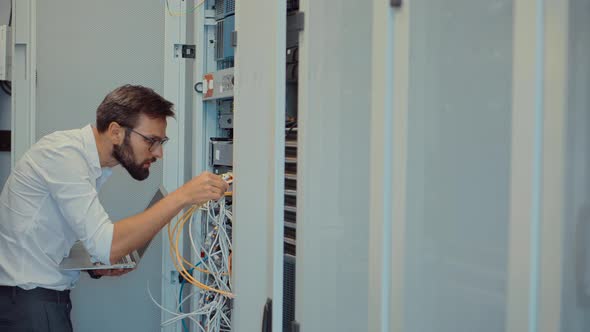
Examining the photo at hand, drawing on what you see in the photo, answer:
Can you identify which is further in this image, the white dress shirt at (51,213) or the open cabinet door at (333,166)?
the white dress shirt at (51,213)

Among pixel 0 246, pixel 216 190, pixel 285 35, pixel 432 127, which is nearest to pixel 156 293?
pixel 0 246

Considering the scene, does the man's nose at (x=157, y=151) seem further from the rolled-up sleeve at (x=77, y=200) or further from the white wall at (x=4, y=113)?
the white wall at (x=4, y=113)

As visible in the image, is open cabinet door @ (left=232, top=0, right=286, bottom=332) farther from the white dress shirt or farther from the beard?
the beard

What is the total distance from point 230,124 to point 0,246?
0.95m

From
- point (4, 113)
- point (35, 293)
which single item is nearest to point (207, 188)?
point (35, 293)

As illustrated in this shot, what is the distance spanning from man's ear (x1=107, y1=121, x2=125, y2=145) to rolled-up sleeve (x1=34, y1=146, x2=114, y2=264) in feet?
0.73

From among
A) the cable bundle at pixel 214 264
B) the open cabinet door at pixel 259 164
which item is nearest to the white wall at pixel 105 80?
the cable bundle at pixel 214 264

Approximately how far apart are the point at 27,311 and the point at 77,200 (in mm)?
456

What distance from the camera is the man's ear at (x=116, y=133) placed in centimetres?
221

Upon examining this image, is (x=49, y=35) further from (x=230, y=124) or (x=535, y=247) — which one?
(x=535, y=247)

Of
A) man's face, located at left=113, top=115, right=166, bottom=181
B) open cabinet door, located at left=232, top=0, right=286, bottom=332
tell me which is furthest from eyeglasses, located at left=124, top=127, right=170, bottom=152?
open cabinet door, located at left=232, top=0, right=286, bottom=332

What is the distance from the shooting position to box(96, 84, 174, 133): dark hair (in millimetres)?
2209

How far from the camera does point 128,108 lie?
2201 millimetres

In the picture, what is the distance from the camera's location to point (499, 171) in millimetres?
822
